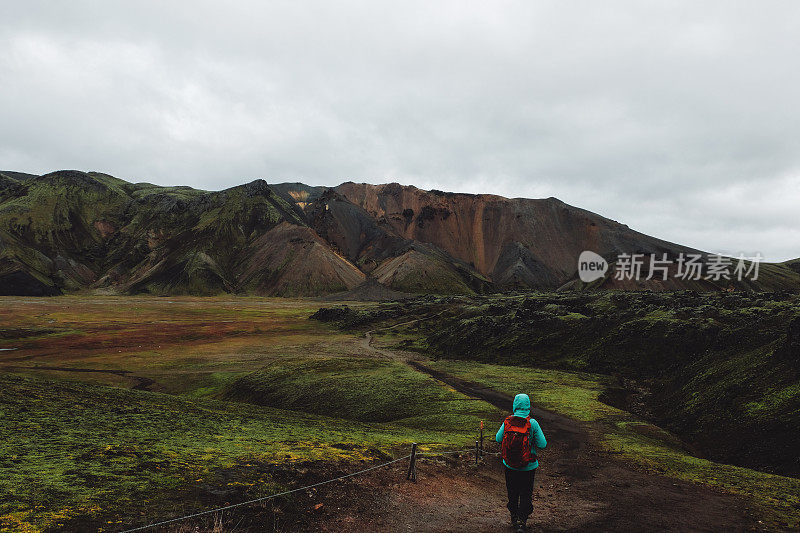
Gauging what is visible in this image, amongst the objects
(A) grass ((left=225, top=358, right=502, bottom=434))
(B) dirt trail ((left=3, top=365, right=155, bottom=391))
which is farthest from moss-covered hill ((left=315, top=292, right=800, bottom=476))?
(B) dirt trail ((left=3, top=365, right=155, bottom=391))

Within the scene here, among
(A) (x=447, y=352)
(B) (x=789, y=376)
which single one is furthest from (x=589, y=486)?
(A) (x=447, y=352)

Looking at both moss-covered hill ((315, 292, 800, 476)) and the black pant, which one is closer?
the black pant

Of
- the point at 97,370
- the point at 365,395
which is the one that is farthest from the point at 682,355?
the point at 97,370

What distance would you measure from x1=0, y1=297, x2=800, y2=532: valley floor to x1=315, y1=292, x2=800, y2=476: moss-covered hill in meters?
3.84

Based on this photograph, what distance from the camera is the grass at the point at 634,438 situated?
1684 centimetres

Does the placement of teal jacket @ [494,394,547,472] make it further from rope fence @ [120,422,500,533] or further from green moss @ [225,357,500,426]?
green moss @ [225,357,500,426]

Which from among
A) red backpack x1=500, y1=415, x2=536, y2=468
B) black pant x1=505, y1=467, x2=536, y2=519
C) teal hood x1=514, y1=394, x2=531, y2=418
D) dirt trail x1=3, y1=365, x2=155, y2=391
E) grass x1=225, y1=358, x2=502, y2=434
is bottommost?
dirt trail x1=3, y1=365, x2=155, y2=391

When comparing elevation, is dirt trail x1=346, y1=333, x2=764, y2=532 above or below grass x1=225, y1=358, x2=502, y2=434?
above

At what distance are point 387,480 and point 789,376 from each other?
3191 centimetres

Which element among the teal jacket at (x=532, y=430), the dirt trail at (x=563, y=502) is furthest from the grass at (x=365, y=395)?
the teal jacket at (x=532, y=430)

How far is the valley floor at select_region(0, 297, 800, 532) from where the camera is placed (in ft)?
40.4

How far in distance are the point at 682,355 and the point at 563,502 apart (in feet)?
148

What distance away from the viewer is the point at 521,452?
11180 millimetres

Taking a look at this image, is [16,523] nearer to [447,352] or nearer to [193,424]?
[193,424]
